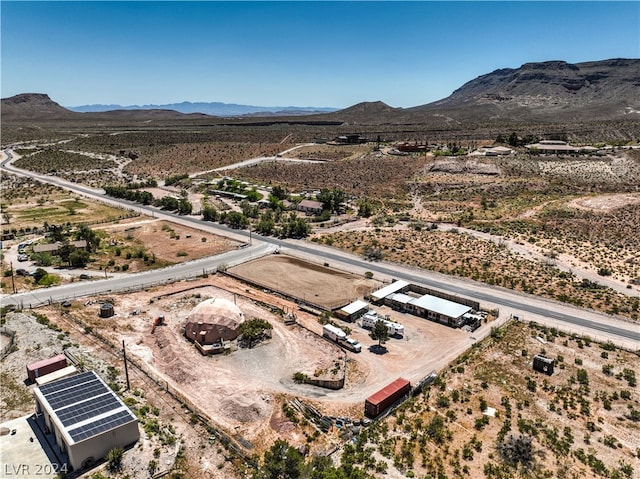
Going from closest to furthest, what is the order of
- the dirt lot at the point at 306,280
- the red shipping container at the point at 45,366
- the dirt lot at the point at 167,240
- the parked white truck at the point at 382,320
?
the red shipping container at the point at 45,366
the parked white truck at the point at 382,320
the dirt lot at the point at 306,280
the dirt lot at the point at 167,240

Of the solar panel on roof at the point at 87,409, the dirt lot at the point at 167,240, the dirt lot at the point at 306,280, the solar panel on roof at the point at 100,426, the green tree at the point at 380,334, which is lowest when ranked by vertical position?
the dirt lot at the point at 167,240

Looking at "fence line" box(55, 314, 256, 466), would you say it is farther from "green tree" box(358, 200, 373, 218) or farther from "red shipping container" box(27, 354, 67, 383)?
"green tree" box(358, 200, 373, 218)

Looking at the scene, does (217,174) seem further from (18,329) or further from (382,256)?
(18,329)

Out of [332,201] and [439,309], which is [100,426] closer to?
[439,309]

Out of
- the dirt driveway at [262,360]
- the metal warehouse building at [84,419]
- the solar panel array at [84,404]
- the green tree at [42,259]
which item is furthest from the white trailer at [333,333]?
the green tree at [42,259]

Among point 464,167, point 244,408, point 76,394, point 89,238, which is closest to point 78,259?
point 89,238

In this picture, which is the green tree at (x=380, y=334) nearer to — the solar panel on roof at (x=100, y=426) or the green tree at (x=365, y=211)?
the solar panel on roof at (x=100, y=426)

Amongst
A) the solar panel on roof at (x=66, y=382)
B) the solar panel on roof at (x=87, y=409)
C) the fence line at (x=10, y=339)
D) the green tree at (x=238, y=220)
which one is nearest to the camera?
the solar panel on roof at (x=87, y=409)

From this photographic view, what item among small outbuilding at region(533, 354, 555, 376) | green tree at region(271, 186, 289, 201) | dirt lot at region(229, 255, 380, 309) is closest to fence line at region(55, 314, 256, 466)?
dirt lot at region(229, 255, 380, 309)
